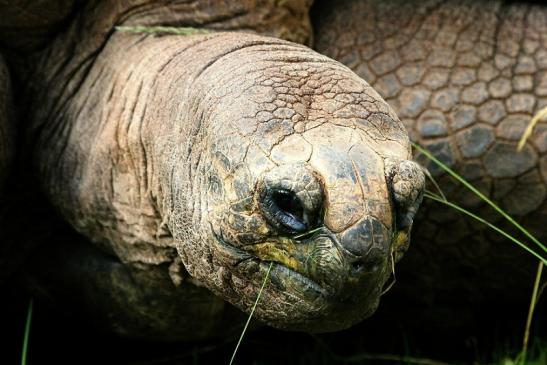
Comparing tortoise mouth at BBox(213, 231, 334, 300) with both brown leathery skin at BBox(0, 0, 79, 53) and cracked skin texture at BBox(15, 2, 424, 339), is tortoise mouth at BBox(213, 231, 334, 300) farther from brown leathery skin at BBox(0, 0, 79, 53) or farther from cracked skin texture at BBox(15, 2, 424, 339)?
brown leathery skin at BBox(0, 0, 79, 53)

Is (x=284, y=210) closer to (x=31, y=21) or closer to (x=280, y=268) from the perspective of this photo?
(x=280, y=268)

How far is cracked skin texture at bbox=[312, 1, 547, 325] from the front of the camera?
2883mm

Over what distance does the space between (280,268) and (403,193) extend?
0.27 m

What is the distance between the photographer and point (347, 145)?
1830 mm

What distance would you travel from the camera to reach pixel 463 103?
292cm

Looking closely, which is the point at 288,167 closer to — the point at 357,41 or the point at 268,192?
the point at 268,192

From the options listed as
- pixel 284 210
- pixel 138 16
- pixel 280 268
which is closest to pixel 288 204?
pixel 284 210

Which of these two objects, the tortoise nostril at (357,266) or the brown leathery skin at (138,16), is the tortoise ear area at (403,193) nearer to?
the tortoise nostril at (357,266)

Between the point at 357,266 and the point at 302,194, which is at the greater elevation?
the point at 302,194

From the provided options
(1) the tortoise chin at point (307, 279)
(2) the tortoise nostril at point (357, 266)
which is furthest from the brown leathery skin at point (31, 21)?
(2) the tortoise nostril at point (357, 266)

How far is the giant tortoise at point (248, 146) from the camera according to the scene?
1818mm

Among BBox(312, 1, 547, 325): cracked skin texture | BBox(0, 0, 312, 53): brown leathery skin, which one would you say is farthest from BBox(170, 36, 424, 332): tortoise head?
BBox(312, 1, 547, 325): cracked skin texture

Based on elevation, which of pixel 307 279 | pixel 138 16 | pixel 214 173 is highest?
pixel 138 16

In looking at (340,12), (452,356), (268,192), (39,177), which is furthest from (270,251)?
(452,356)
